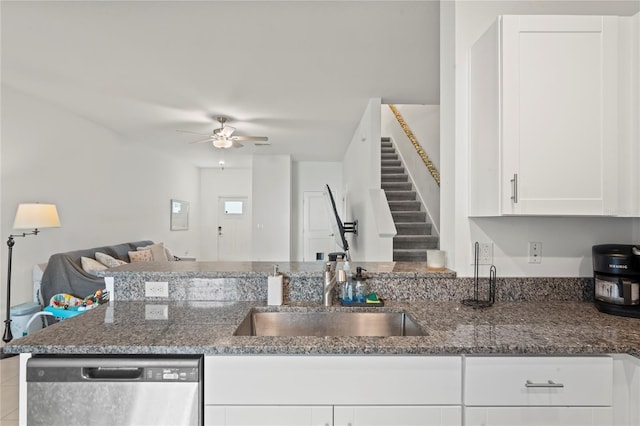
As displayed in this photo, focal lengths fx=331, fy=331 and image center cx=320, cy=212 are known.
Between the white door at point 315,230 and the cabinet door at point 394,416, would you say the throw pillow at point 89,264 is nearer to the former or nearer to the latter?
the cabinet door at point 394,416

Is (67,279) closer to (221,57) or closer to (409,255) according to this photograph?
(221,57)

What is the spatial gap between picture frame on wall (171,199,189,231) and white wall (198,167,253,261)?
0.86 m

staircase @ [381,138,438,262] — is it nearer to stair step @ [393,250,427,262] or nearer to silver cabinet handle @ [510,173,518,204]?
stair step @ [393,250,427,262]

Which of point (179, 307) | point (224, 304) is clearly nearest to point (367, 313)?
point (224, 304)

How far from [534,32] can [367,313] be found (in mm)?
1447

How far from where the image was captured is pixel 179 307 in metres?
1.57

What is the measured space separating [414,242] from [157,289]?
10.3 feet

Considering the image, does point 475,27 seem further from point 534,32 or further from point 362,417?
point 362,417

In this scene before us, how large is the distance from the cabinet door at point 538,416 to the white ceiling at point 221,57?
89.0 inches

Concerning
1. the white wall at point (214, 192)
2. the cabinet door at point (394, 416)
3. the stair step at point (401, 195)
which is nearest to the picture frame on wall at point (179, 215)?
the white wall at point (214, 192)

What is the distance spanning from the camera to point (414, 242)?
13.4 feet

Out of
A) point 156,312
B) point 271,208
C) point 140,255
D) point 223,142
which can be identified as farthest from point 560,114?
point 271,208

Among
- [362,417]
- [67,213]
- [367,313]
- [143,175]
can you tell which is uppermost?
[143,175]

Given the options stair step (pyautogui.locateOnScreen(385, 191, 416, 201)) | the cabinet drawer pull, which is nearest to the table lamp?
the cabinet drawer pull
